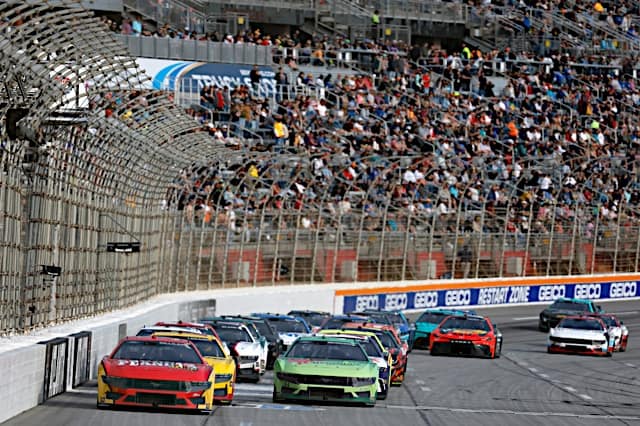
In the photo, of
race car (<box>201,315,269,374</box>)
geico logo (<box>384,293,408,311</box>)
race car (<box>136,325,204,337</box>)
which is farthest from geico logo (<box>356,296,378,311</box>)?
race car (<box>136,325,204,337</box>)

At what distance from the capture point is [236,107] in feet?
160

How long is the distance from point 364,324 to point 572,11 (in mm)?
43040

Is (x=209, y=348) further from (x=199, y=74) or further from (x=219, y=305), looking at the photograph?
(x=199, y=74)

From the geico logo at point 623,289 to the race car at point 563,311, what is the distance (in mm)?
9223

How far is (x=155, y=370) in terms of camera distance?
60.1 feet

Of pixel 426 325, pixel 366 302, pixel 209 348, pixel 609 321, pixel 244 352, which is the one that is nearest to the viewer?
pixel 209 348

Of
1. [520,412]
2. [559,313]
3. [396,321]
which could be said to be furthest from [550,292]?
[520,412]

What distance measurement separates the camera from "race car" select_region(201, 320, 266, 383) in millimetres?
24844

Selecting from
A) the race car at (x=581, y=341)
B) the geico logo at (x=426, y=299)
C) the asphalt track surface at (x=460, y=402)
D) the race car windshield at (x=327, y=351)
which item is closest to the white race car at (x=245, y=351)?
the asphalt track surface at (x=460, y=402)

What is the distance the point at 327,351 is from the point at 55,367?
13.4ft

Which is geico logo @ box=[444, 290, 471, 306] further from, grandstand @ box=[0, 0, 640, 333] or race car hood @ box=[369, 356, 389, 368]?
race car hood @ box=[369, 356, 389, 368]

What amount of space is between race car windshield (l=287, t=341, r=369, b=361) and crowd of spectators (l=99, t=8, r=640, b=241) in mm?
14042

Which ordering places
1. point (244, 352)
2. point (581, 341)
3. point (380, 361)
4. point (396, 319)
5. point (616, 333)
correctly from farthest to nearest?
point (616, 333) < point (581, 341) < point (396, 319) < point (244, 352) < point (380, 361)

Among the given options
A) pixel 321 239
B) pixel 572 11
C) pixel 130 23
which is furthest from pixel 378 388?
pixel 572 11
